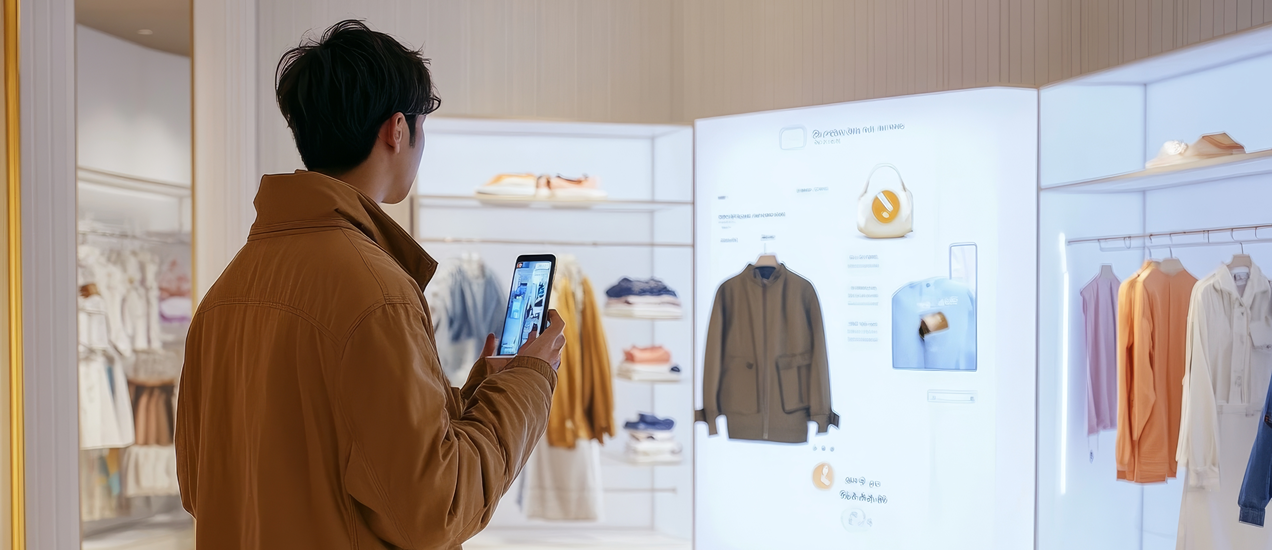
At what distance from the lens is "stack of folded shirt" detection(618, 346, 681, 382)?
387 cm

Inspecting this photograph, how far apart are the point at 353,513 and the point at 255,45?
3683 mm

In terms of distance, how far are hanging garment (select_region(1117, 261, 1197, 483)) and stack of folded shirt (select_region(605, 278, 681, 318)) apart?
1.80 meters

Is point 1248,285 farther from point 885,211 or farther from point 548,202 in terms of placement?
point 548,202

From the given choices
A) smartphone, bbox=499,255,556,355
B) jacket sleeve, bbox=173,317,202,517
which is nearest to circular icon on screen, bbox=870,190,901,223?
smartphone, bbox=499,255,556,355

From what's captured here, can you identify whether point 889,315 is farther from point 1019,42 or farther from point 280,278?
point 280,278

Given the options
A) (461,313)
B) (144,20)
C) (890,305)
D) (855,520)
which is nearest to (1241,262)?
(890,305)

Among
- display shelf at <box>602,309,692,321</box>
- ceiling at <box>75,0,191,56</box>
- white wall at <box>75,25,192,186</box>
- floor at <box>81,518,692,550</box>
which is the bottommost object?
floor at <box>81,518,692,550</box>

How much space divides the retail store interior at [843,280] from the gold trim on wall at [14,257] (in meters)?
0.04

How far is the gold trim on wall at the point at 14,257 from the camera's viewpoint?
8.11ft

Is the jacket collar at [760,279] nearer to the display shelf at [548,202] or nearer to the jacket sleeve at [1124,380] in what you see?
the display shelf at [548,202]

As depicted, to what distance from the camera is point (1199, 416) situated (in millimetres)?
2684

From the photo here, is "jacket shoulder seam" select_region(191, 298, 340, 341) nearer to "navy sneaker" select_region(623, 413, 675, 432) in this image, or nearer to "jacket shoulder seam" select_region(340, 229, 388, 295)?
"jacket shoulder seam" select_region(340, 229, 388, 295)

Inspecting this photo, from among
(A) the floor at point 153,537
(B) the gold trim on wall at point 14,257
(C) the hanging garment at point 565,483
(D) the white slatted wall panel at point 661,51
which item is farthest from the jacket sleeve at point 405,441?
(D) the white slatted wall panel at point 661,51

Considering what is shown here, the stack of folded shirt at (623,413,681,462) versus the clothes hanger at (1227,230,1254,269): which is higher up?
the clothes hanger at (1227,230,1254,269)
